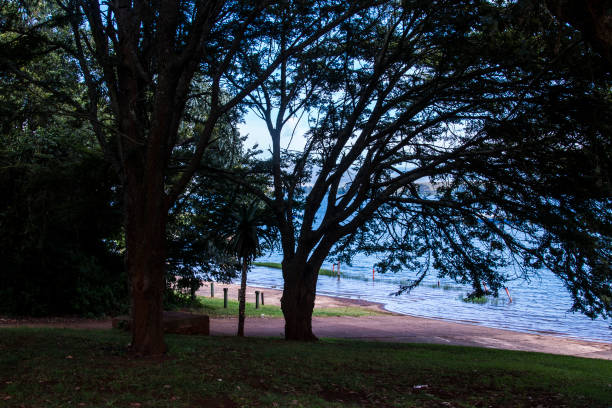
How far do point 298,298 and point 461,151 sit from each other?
5627mm

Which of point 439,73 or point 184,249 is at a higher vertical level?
point 439,73

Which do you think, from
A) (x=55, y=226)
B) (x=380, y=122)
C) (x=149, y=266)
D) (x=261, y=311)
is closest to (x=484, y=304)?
(x=261, y=311)

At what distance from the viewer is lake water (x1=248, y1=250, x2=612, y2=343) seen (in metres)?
26.9

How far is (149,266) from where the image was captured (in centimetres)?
786

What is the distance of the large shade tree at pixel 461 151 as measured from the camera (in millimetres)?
9672

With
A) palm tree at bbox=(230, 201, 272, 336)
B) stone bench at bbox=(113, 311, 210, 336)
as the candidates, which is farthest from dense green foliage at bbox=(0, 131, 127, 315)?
palm tree at bbox=(230, 201, 272, 336)

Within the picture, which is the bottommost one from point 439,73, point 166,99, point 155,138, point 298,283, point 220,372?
point 220,372

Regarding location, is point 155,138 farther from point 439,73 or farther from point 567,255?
point 567,255

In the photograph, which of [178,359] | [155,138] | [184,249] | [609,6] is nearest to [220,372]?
[178,359]

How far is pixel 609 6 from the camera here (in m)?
4.00

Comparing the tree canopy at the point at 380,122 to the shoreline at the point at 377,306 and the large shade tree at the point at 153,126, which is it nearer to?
the large shade tree at the point at 153,126

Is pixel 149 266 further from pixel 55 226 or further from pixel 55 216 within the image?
pixel 55 226

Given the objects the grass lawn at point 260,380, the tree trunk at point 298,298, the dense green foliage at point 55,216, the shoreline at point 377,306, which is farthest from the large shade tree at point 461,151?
the shoreline at point 377,306

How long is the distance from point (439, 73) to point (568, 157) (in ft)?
10.7
